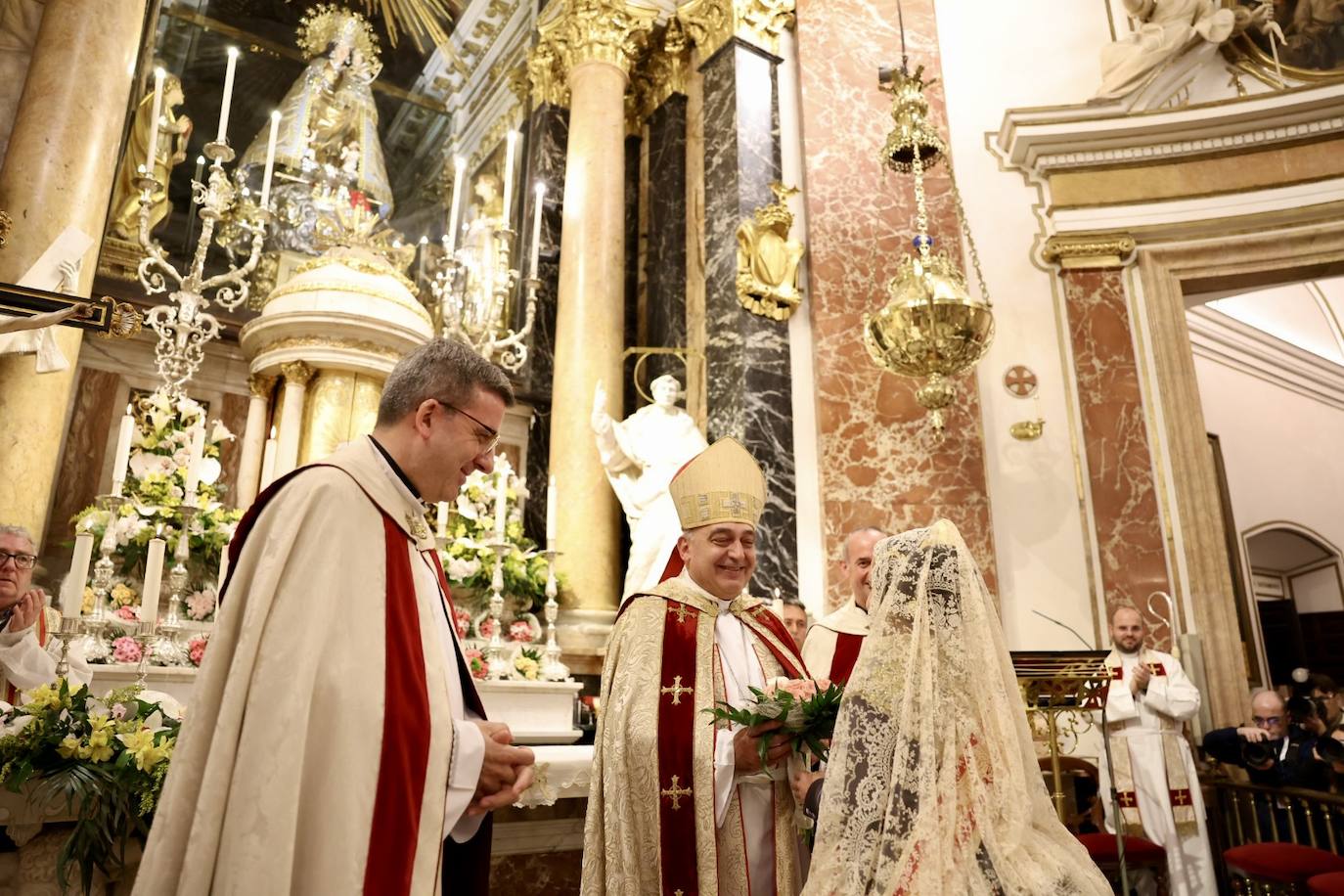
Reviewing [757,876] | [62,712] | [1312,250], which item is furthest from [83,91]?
[1312,250]

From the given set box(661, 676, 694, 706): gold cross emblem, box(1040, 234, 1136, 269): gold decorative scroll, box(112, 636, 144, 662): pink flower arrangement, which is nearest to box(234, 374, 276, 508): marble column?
box(112, 636, 144, 662): pink flower arrangement

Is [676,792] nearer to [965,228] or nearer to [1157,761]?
[1157,761]

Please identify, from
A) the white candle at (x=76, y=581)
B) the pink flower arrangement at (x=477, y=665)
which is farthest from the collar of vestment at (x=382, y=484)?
the pink flower arrangement at (x=477, y=665)

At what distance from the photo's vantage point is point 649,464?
6.17m

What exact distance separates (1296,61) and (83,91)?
8719 millimetres

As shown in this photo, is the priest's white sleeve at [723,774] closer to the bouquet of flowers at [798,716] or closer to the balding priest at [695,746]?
the balding priest at [695,746]

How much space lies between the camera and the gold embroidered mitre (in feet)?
10.1

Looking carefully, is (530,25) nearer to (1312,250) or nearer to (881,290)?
(881,290)

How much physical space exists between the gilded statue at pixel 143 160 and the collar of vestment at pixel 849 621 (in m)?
4.83

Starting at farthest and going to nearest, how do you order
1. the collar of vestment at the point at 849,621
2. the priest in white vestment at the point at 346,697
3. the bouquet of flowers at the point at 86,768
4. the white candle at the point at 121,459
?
the collar of vestment at the point at 849,621
the white candle at the point at 121,459
the bouquet of flowers at the point at 86,768
the priest in white vestment at the point at 346,697

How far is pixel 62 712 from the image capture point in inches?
98.8

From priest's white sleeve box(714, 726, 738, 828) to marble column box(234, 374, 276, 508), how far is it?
11.7ft

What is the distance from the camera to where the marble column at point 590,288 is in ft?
21.5

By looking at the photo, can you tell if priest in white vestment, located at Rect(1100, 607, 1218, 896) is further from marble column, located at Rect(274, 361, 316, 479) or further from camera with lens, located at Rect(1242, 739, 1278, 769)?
marble column, located at Rect(274, 361, 316, 479)
